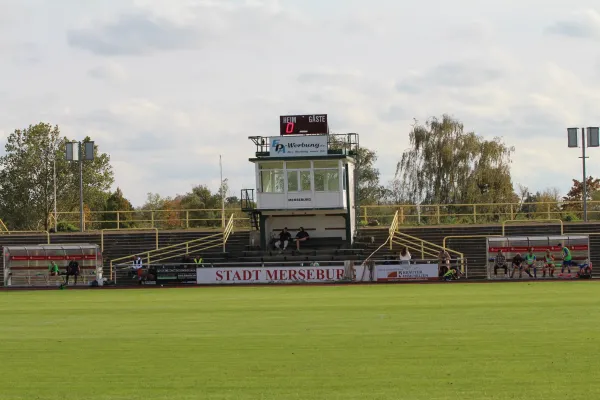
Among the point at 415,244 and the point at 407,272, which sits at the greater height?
the point at 415,244

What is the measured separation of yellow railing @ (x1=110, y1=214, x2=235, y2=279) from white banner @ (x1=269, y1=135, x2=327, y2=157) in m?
4.92

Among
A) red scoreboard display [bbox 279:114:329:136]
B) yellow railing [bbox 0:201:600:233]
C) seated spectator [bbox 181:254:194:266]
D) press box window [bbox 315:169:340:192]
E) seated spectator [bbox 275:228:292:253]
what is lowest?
seated spectator [bbox 181:254:194:266]

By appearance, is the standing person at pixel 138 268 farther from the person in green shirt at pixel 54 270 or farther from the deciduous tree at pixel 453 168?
the deciduous tree at pixel 453 168

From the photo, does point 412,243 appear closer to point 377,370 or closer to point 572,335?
point 572,335

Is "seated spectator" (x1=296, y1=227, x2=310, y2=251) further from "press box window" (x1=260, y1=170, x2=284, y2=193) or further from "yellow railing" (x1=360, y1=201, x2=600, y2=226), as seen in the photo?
"yellow railing" (x1=360, y1=201, x2=600, y2=226)

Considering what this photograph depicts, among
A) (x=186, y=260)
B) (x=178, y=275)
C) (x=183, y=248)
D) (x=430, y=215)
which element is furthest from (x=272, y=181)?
(x=178, y=275)

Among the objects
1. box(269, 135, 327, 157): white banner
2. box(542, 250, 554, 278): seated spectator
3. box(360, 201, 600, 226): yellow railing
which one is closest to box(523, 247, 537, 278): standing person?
box(542, 250, 554, 278): seated spectator

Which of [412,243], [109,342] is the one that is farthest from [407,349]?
[412,243]

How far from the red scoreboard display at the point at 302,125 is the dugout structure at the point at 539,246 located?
1238 cm

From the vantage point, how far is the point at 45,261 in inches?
1866

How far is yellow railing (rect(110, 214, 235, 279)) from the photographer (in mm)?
51438

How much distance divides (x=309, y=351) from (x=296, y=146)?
37797mm

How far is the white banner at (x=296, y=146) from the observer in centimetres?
5306

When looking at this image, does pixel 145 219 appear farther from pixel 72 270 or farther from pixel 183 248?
pixel 72 270
